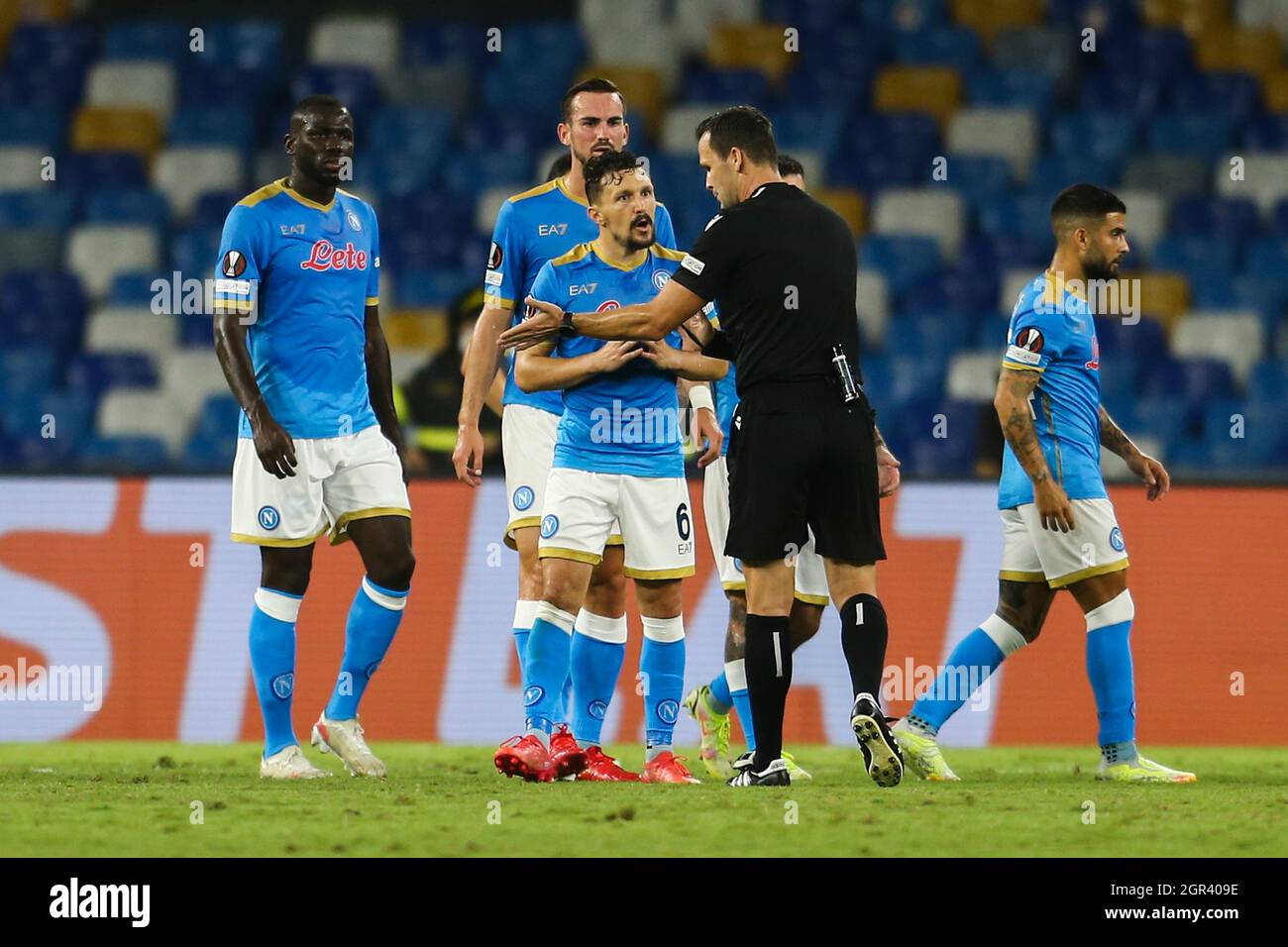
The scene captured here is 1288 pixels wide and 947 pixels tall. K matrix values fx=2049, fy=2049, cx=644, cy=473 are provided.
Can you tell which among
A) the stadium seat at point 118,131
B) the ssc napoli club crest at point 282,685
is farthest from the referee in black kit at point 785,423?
the stadium seat at point 118,131

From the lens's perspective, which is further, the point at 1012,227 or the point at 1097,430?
the point at 1012,227

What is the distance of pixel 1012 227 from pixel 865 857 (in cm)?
952

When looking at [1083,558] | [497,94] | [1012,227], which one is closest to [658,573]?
[1083,558]

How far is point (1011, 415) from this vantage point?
22.4 ft

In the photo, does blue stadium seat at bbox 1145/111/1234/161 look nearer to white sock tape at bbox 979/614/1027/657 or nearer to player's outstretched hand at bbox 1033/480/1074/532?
white sock tape at bbox 979/614/1027/657

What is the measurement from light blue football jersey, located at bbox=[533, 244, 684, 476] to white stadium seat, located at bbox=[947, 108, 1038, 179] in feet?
26.2

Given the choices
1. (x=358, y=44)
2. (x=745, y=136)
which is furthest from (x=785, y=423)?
(x=358, y=44)

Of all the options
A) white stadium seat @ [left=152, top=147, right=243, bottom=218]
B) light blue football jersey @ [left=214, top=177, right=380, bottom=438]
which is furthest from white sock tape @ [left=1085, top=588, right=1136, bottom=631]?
white stadium seat @ [left=152, top=147, right=243, bottom=218]

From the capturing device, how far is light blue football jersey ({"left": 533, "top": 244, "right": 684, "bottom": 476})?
656 cm

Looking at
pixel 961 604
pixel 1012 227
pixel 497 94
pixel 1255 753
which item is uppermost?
pixel 497 94

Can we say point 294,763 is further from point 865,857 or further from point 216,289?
point 865,857

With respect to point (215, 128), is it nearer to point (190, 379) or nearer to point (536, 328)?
point (190, 379)

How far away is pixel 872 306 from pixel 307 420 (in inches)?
279

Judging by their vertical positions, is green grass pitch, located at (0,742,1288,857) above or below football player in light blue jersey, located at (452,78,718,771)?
below
